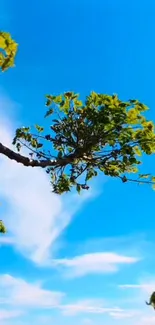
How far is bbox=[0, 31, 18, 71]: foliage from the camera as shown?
8.83 meters

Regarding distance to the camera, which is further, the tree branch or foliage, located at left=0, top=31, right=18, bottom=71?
the tree branch

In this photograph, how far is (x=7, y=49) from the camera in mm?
9000

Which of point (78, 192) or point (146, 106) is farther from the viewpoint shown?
point (78, 192)

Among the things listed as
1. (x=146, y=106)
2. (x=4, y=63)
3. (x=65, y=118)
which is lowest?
(x=4, y=63)

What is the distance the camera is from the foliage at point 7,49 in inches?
348

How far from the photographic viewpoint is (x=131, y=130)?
12898mm

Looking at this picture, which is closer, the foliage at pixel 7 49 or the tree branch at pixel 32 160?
the foliage at pixel 7 49

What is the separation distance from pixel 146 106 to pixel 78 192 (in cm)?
463

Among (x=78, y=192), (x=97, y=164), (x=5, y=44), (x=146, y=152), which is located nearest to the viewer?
(x=5, y=44)

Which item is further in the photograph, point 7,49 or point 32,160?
point 32,160

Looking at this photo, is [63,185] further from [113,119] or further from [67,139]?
[113,119]

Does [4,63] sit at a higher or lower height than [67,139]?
lower

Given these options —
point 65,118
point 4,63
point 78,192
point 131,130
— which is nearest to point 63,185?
point 78,192

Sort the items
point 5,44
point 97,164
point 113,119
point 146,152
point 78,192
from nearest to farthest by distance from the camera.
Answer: point 5,44
point 113,119
point 146,152
point 97,164
point 78,192
